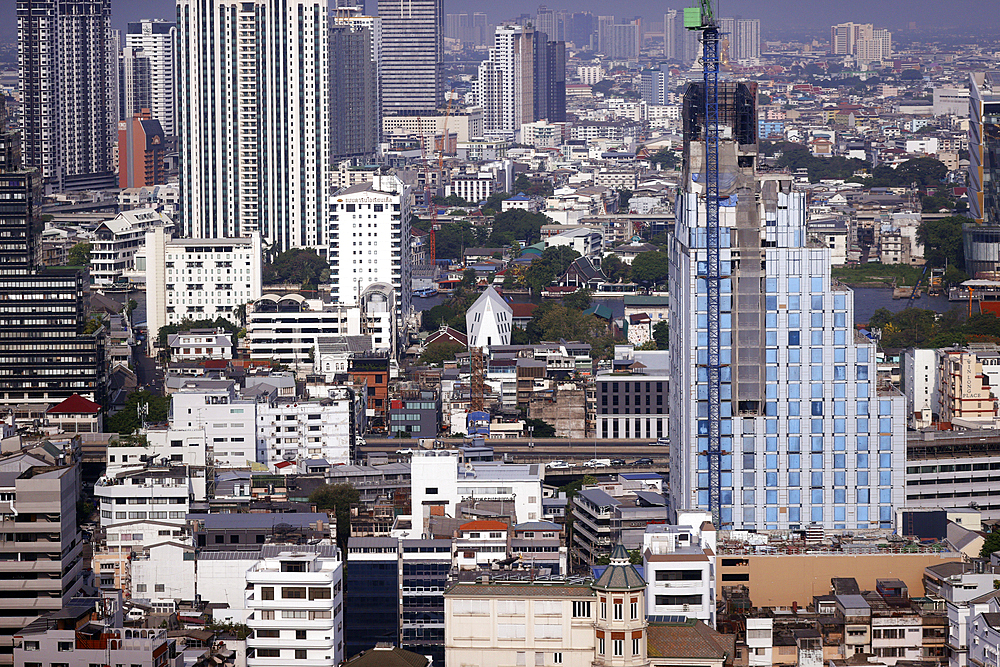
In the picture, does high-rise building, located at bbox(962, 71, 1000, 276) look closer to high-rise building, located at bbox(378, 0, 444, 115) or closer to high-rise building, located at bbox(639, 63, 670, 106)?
high-rise building, located at bbox(378, 0, 444, 115)

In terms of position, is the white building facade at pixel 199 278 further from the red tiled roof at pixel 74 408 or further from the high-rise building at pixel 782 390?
the high-rise building at pixel 782 390

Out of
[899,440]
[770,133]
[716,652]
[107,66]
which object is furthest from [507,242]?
[716,652]

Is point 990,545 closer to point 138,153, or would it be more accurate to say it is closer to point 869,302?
point 869,302

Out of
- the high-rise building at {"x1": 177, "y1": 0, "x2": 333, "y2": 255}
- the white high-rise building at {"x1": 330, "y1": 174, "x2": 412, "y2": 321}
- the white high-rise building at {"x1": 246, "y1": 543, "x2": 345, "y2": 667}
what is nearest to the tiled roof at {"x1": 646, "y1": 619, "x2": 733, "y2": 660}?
the white high-rise building at {"x1": 246, "y1": 543, "x2": 345, "y2": 667}

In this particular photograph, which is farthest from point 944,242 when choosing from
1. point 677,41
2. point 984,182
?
point 677,41

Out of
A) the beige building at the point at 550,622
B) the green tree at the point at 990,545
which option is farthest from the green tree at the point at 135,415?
the beige building at the point at 550,622

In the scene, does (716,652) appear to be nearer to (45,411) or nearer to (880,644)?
(880,644)
